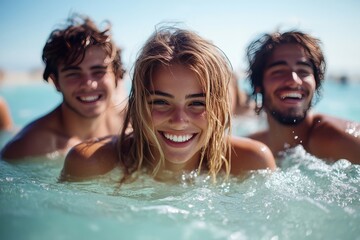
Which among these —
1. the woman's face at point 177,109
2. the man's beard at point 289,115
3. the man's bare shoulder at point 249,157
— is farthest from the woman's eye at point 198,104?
the man's beard at point 289,115

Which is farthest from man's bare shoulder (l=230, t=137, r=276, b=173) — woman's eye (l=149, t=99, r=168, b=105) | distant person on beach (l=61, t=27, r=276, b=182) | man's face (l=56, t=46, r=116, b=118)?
man's face (l=56, t=46, r=116, b=118)

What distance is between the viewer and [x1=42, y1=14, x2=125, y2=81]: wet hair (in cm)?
396

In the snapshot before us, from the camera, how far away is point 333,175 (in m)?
3.34

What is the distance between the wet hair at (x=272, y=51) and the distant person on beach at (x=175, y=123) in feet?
4.37

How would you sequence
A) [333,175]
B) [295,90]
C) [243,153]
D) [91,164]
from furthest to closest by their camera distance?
[295,90] → [333,175] → [243,153] → [91,164]

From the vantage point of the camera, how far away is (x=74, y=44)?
4.02 meters

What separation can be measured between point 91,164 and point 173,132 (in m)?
0.73

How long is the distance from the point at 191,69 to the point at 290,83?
5.25 ft

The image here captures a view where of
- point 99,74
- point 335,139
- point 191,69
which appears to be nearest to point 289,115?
point 335,139

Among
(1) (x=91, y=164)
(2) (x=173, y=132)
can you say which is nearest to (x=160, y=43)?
(2) (x=173, y=132)

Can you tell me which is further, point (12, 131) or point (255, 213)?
point (12, 131)

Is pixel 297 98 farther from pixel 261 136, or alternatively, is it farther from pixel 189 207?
pixel 189 207

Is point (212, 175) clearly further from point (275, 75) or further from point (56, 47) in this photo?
point (56, 47)

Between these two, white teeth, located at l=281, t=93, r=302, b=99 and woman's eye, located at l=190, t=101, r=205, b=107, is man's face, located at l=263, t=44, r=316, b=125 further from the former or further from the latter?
woman's eye, located at l=190, t=101, r=205, b=107
